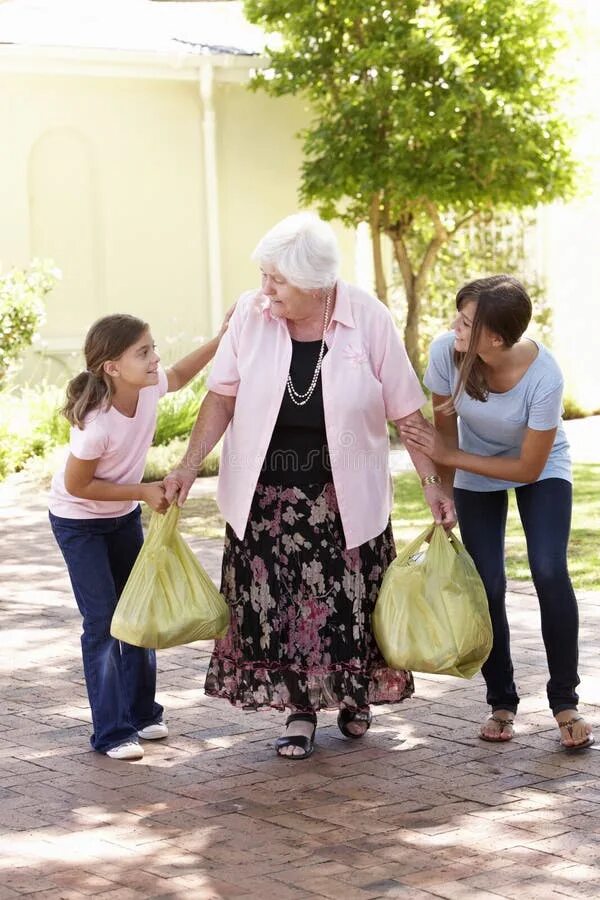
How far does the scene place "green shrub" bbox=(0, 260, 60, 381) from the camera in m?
12.4

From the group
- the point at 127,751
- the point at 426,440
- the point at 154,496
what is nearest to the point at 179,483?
the point at 154,496

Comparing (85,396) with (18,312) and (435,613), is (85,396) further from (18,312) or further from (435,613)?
(18,312)

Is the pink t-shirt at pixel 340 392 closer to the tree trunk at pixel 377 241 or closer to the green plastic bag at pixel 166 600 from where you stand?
the green plastic bag at pixel 166 600

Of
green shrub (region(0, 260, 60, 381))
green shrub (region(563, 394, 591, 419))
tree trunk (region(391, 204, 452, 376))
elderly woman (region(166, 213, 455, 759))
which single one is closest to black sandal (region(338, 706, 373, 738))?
elderly woman (region(166, 213, 455, 759))

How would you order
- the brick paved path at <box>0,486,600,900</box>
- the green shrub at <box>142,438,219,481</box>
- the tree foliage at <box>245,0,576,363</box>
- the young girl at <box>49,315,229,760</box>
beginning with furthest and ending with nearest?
1. the tree foliage at <box>245,0,576,363</box>
2. the green shrub at <box>142,438,219,481</box>
3. the young girl at <box>49,315,229,760</box>
4. the brick paved path at <box>0,486,600,900</box>

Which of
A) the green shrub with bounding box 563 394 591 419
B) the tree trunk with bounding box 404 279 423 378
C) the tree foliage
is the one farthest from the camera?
the green shrub with bounding box 563 394 591 419

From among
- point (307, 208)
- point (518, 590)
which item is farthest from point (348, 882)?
point (307, 208)

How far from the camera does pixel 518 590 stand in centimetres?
784

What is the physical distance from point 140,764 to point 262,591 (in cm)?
73

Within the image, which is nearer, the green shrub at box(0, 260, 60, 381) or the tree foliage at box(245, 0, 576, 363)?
the green shrub at box(0, 260, 60, 381)

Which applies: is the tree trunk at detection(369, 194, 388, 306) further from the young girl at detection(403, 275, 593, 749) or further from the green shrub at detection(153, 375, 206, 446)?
the young girl at detection(403, 275, 593, 749)

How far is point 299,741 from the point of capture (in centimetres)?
500

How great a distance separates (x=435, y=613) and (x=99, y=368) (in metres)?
1.41

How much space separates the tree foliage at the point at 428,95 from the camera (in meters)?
14.1
